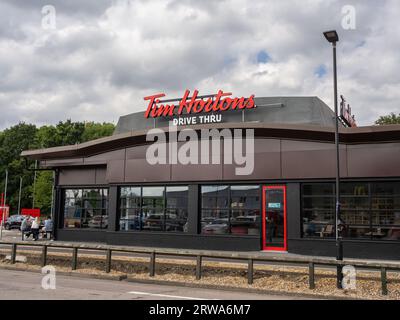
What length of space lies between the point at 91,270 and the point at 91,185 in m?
10.7

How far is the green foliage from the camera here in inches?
2617

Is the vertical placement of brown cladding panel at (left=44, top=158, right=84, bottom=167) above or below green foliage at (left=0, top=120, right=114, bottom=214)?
below

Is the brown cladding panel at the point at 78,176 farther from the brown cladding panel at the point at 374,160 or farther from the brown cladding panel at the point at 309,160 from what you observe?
the brown cladding panel at the point at 374,160

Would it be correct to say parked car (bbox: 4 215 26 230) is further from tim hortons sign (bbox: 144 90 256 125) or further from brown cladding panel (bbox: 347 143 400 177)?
brown cladding panel (bbox: 347 143 400 177)

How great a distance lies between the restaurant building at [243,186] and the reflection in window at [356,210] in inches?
1.6

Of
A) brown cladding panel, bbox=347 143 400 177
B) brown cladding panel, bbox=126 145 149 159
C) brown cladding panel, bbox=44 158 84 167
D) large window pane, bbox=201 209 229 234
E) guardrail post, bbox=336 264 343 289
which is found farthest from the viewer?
brown cladding panel, bbox=44 158 84 167

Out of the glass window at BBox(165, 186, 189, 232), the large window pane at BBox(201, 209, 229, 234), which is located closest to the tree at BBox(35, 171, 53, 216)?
the glass window at BBox(165, 186, 189, 232)

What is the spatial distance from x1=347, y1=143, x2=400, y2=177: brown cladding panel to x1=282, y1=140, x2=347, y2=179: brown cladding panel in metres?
0.36

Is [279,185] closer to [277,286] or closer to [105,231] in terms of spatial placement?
[277,286]

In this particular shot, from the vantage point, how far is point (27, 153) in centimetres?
2603

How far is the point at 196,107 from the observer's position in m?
23.8

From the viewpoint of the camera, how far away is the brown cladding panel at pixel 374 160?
56.6 feet

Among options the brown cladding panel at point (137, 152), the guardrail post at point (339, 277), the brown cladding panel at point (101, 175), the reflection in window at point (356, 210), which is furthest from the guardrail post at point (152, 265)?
the brown cladding panel at point (101, 175)
